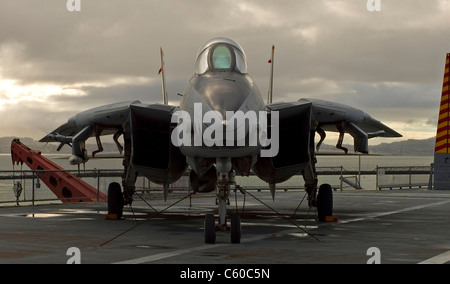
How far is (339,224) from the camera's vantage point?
53.2 ft

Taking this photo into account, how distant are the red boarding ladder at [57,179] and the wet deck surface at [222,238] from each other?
9.19 metres

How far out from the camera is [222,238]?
12.7 meters

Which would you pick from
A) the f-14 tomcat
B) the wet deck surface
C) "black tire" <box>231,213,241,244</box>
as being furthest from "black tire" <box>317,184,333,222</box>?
"black tire" <box>231,213,241,244</box>

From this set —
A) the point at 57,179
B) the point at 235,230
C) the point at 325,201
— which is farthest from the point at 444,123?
the point at 235,230

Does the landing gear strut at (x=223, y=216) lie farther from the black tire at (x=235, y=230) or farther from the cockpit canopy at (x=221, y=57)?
the cockpit canopy at (x=221, y=57)

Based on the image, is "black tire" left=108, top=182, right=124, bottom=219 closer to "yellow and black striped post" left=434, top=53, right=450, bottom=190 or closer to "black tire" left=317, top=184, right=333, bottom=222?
"black tire" left=317, top=184, right=333, bottom=222

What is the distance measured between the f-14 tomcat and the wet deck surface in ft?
2.92

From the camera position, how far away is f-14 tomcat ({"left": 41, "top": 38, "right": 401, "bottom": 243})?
1180 cm

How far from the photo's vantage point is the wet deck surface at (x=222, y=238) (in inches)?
397
